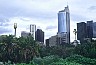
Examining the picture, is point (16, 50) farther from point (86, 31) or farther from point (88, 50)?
point (86, 31)

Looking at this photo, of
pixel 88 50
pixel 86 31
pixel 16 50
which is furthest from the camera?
pixel 86 31

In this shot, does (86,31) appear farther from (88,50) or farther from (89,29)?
(88,50)

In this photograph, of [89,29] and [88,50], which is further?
[89,29]

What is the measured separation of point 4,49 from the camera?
4181 centimetres

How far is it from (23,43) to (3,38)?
3.60 m

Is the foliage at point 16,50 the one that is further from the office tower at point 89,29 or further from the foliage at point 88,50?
the office tower at point 89,29

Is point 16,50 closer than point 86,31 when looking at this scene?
Yes

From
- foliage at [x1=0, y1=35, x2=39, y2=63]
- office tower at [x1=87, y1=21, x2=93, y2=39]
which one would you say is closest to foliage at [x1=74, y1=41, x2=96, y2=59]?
foliage at [x1=0, y1=35, x2=39, y2=63]

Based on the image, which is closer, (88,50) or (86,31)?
(88,50)

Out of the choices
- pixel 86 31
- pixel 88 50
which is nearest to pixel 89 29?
pixel 86 31

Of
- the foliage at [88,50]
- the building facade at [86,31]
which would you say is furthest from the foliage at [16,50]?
the building facade at [86,31]

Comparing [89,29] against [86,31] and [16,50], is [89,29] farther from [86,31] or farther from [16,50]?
[16,50]

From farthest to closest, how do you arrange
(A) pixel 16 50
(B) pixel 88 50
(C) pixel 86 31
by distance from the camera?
(C) pixel 86 31 → (B) pixel 88 50 → (A) pixel 16 50

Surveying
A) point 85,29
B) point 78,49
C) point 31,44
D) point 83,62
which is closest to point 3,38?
point 31,44
